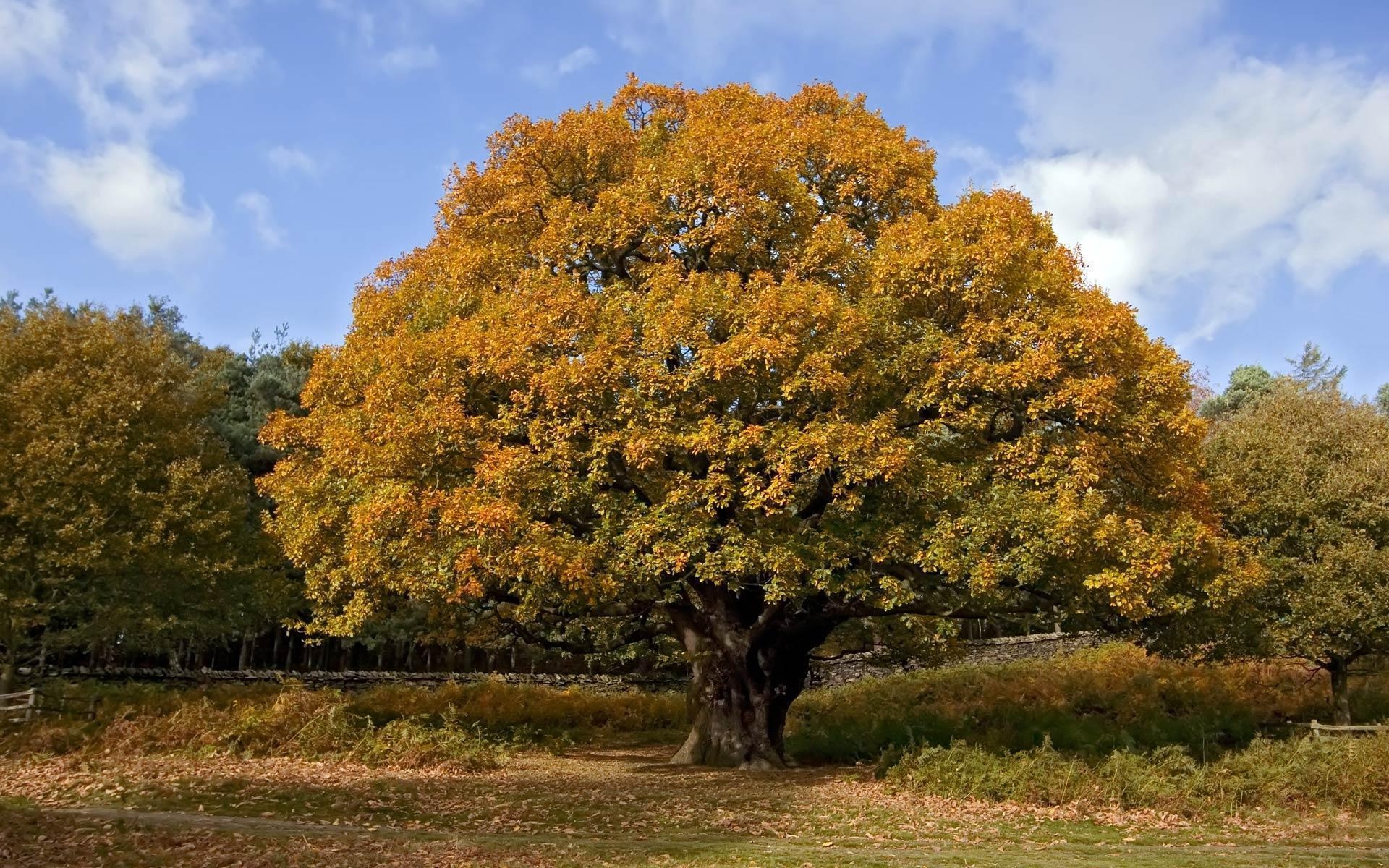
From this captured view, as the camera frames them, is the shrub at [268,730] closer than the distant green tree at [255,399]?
Yes

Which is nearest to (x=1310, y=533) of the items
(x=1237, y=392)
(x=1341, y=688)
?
(x=1341, y=688)

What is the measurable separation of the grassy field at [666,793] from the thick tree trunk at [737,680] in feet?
3.97

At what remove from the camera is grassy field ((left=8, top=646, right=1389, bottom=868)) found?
1164 centimetres

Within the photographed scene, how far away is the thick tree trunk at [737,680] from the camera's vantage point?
2128 cm

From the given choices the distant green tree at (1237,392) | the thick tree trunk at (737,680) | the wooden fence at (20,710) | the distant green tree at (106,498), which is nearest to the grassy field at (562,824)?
the thick tree trunk at (737,680)

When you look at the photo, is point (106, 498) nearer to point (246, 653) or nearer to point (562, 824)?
point (562, 824)

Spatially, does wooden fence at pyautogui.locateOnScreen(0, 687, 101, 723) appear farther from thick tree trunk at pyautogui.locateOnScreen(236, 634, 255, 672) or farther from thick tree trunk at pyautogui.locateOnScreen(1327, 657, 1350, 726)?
thick tree trunk at pyautogui.locateOnScreen(1327, 657, 1350, 726)

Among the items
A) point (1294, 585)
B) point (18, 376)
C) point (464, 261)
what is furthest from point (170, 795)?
point (1294, 585)

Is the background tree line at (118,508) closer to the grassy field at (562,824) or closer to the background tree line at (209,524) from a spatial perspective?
the background tree line at (209,524)

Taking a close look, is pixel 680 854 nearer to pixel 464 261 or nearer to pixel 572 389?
pixel 572 389

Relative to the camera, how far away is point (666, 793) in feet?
55.8

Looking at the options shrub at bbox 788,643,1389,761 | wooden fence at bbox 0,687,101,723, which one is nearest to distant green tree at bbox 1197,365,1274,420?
shrub at bbox 788,643,1389,761

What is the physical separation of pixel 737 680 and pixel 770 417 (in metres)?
6.67

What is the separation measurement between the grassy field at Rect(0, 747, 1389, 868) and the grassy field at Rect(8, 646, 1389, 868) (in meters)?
0.06
